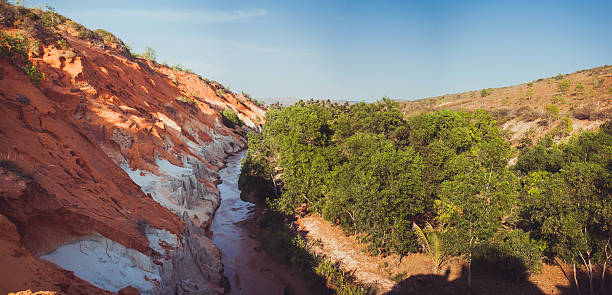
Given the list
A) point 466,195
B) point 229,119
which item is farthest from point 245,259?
point 229,119

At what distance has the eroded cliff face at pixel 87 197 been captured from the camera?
8617mm

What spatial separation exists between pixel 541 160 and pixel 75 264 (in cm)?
3944

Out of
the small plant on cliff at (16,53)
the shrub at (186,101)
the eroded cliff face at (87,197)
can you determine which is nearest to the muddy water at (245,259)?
the eroded cliff face at (87,197)

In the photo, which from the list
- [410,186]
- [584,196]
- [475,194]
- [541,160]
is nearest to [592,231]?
[584,196]

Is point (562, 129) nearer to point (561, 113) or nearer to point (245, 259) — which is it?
point (561, 113)

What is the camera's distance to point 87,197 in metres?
12.8

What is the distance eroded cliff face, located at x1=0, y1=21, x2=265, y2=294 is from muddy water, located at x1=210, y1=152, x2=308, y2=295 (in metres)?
1.17

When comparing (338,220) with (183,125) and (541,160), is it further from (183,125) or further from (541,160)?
(183,125)

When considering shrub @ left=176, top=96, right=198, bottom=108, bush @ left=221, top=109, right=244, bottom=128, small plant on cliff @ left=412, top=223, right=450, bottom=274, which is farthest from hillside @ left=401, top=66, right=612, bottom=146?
shrub @ left=176, top=96, right=198, bottom=108

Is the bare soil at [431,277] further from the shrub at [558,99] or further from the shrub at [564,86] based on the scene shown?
the shrub at [564,86]

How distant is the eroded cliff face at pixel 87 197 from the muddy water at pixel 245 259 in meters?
1.17

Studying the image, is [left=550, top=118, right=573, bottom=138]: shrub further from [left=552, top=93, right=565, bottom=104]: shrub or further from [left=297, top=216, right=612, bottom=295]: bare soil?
[left=297, top=216, right=612, bottom=295]: bare soil

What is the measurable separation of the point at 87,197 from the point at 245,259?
12.1 m

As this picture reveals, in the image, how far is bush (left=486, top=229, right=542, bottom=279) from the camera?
16.4 m
